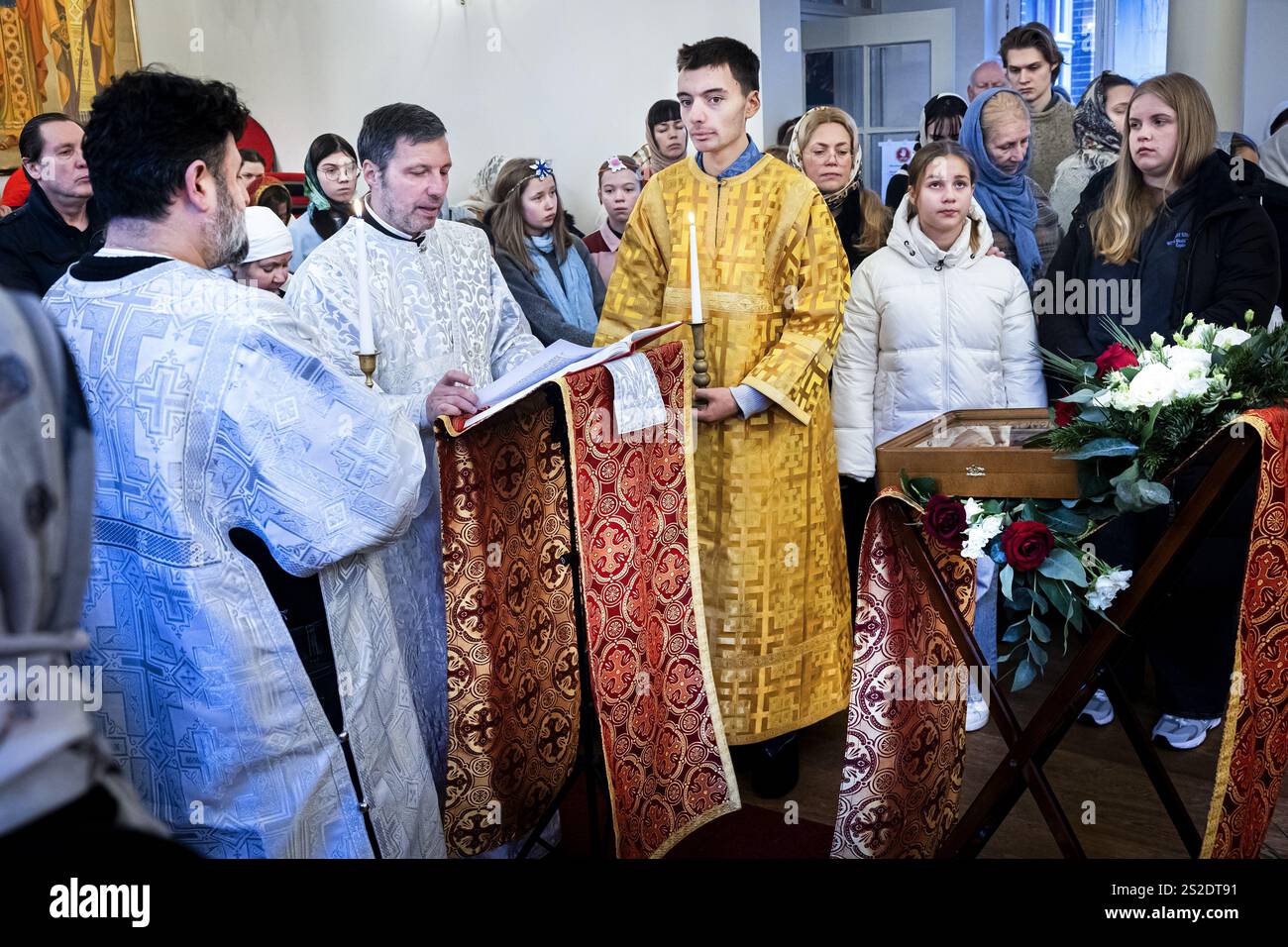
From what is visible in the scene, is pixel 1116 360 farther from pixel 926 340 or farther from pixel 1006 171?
pixel 1006 171

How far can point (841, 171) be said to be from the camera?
3805 millimetres

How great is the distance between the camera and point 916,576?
227 centimetres

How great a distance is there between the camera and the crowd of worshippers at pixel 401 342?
169cm

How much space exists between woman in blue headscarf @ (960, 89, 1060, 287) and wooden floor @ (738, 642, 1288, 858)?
4.69ft

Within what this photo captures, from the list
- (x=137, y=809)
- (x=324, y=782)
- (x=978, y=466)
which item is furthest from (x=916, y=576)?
(x=137, y=809)

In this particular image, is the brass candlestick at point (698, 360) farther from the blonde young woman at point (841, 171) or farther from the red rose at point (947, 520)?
the blonde young woman at point (841, 171)

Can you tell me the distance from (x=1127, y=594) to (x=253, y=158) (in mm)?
3733

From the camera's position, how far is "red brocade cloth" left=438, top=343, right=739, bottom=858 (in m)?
2.31

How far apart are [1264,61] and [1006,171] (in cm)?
399

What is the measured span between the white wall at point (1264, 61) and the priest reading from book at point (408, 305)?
5831 mm

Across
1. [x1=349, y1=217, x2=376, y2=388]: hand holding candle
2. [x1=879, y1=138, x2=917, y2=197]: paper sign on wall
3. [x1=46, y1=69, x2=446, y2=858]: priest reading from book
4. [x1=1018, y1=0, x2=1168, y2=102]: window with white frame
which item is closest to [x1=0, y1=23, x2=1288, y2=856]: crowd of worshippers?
[x1=46, y1=69, x2=446, y2=858]: priest reading from book

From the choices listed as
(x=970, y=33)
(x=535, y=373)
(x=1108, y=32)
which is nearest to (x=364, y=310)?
(x=535, y=373)

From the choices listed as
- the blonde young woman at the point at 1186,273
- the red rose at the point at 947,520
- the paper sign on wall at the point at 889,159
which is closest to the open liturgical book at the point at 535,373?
the red rose at the point at 947,520
